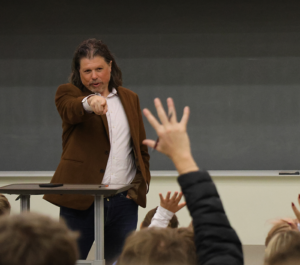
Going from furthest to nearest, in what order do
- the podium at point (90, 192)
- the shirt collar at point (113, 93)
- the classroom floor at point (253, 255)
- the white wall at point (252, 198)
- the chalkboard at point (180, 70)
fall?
the chalkboard at point (180, 70), the white wall at point (252, 198), the classroom floor at point (253, 255), the shirt collar at point (113, 93), the podium at point (90, 192)

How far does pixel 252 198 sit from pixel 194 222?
2861 mm

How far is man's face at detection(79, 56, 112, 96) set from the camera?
6.01ft

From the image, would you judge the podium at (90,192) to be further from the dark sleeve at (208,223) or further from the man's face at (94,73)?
the dark sleeve at (208,223)

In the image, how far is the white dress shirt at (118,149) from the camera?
1.81 metres

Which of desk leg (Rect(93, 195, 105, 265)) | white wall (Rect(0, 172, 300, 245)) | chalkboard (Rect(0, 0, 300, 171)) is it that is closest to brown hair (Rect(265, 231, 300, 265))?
desk leg (Rect(93, 195, 105, 265))

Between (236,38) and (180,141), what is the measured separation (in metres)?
3.07

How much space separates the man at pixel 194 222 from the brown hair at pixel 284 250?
11 centimetres

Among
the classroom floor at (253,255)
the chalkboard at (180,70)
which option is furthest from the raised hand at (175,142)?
the chalkboard at (180,70)

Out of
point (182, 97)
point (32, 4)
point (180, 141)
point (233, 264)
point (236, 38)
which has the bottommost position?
point (233, 264)

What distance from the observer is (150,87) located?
12.2 ft

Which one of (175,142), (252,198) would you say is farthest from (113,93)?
(252,198)

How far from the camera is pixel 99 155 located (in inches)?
70.7

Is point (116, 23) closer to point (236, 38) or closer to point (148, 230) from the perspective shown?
point (236, 38)

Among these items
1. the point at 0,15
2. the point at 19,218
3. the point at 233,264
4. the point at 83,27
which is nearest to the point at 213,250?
the point at 233,264
